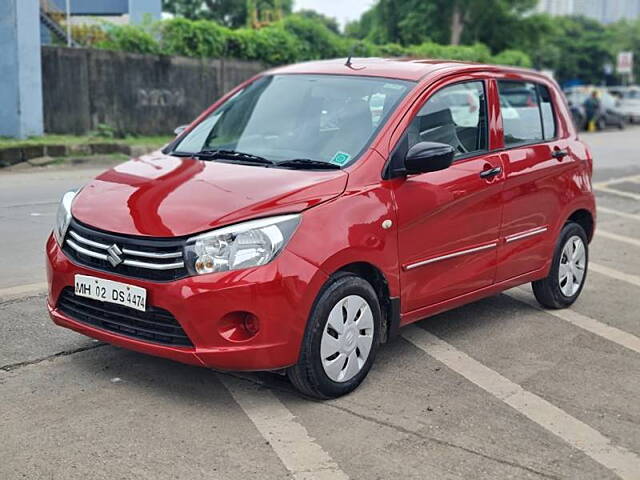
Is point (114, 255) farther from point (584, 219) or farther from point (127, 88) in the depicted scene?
point (127, 88)

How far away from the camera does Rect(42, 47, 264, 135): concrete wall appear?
59.6ft

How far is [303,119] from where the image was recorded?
522 cm

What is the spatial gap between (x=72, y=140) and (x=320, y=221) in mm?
13643

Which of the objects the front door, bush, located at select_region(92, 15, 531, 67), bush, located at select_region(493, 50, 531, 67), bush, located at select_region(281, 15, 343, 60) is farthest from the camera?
bush, located at select_region(493, 50, 531, 67)

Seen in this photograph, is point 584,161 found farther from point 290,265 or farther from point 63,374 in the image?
point 63,374

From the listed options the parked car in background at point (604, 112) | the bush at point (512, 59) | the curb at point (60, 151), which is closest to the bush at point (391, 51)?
the bush at point (512, 59)

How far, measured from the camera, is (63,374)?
4.58m

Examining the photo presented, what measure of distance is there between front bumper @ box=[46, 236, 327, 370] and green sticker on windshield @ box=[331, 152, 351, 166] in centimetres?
80

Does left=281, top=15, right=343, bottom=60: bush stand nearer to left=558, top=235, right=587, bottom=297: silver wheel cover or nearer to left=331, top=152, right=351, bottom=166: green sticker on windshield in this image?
left=558, top=235, right=587, bottom=297: silver wheel cover

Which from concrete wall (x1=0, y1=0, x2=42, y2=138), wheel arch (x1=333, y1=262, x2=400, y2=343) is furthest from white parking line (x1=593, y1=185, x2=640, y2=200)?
concrete wall (x1=0, y1=0, x2=42, y2=138)

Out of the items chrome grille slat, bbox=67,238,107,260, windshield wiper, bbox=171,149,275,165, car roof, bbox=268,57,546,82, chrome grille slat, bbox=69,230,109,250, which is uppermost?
car roof, bbox=268,57,546,82

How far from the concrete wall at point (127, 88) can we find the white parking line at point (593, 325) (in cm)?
1377

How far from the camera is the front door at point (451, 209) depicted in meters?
4.82

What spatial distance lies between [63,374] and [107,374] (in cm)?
23
